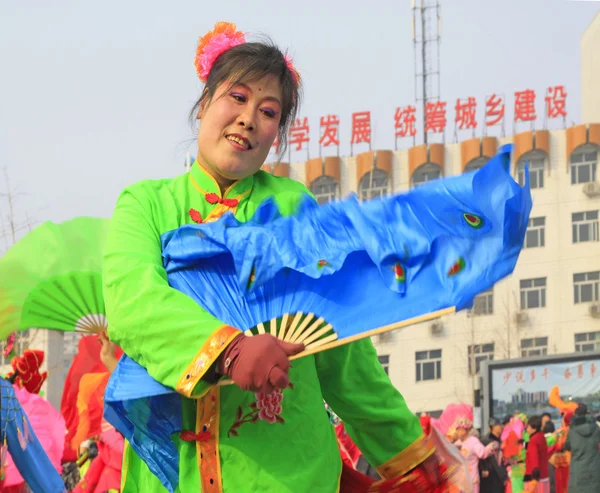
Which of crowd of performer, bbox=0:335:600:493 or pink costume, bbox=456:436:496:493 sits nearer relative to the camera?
crowd of performer, bbox=0:335:600:493

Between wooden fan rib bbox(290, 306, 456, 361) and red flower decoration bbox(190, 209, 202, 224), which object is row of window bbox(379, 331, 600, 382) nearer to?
red flower decoration bbox(190, 209, 202, 224)

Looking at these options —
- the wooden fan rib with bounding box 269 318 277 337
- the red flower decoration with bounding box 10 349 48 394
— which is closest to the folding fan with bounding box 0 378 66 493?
the red flower decoration with bounding box 10 349 48 394

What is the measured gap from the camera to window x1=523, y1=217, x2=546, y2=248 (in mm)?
42906

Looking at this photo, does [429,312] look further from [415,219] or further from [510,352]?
[510,352]

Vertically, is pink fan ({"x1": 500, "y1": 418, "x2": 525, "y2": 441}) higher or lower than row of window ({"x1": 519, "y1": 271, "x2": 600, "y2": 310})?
lower

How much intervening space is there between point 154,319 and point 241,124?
67 cm

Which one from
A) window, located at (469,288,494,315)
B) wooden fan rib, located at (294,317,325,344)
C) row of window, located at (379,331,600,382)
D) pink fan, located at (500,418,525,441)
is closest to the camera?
wooden fan rib, located at (294,317,325,344)

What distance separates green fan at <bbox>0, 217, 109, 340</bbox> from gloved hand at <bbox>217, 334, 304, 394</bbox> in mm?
2795

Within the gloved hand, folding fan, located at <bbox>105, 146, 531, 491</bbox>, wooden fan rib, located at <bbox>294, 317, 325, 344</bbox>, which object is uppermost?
folding fan, located at <bbox>105, 146, 531, 491</bbox>

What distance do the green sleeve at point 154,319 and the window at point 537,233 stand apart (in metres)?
40.0

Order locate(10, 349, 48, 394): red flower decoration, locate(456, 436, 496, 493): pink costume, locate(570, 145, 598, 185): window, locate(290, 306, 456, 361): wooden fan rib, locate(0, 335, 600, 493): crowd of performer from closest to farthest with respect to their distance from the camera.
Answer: locate(290, 306, 456, 361): wooden fan rib
locate(10, 349, 48, 394): red flower decoration
locate(0, 335, 600, 493): crowd of performer
locate(456, 436, 496, 493): pink costume
locate(570, 145, 598, 185): window

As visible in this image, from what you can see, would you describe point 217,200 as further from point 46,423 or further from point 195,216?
point 46,423

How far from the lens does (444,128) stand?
42750mm

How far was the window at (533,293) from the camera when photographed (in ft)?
140
